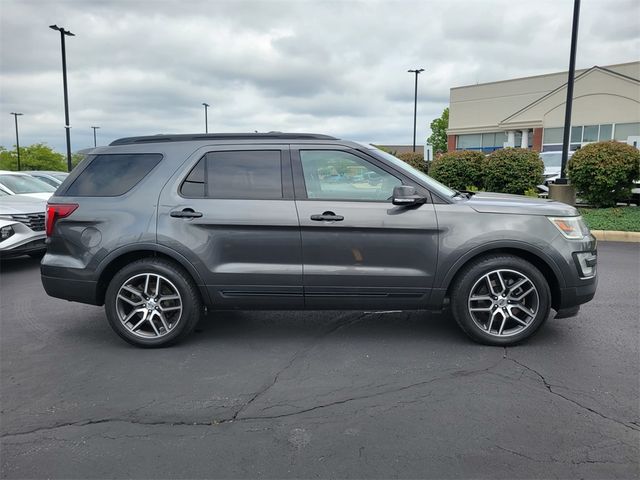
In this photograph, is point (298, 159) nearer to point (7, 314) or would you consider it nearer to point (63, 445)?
point (63, 445)

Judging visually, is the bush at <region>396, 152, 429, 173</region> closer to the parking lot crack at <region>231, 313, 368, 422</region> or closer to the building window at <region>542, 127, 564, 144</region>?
the parking lot crack at <region>231, 313, 368, 422</region>

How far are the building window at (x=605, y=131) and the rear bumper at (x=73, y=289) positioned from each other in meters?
39.0

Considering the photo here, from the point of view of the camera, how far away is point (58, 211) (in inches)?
170

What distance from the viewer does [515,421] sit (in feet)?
9.91

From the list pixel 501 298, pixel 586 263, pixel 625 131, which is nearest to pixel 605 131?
pixel 625 131

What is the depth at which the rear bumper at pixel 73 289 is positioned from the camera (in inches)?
169

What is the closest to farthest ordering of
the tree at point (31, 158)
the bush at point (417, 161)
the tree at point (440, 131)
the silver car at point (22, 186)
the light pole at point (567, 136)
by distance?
1. the silver car at point (22, 186)
2. the light pole at point (567, 136)
3. the bush at point (417, 161)
4. the tree at point (31, 158)
5. the tree at point (440, 131)

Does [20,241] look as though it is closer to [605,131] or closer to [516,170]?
[516,170]

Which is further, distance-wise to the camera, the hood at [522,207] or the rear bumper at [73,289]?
the rear bumper at [73,289]

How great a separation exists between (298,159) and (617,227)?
883 cm

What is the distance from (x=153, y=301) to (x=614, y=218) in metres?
10.7

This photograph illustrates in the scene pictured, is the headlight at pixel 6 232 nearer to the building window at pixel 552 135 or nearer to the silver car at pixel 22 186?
the silver car at pixel 22 186

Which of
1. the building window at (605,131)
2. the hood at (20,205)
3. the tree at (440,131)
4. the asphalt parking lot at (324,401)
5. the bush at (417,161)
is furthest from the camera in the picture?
the tree at (440,131)

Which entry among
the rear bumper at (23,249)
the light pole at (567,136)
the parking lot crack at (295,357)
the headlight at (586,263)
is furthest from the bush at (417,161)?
the headlight at (586,263)
